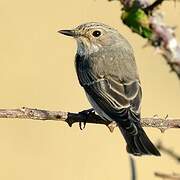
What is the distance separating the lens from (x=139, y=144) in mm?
3648

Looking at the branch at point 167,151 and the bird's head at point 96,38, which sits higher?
the bird's head at point 96,38

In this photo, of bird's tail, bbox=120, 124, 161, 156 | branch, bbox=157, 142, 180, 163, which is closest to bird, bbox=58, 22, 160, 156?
bird's tail, bbox=120, 124, 161, 156

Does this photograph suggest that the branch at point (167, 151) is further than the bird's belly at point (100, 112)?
No

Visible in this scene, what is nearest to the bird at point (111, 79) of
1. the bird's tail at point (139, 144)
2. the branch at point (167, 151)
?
the bird's tail at point (139, 144)

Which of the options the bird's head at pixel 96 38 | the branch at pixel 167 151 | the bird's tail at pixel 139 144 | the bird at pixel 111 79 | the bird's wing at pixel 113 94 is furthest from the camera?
the bird's head at pixel 96 38

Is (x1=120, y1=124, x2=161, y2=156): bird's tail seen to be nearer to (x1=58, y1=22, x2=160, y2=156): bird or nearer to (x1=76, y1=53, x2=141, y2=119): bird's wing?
(x1=58, y1=22, x2=160, y2=156): bird

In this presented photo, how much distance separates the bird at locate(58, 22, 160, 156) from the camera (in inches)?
170

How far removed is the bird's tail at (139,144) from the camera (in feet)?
11.0

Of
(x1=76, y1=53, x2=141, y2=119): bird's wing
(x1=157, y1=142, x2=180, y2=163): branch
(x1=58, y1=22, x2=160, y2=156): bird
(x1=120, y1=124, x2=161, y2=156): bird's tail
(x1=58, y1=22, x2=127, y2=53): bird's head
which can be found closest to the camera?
(x1=157, y1=142, x2=180, y2=163): branch

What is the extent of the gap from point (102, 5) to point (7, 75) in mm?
3570

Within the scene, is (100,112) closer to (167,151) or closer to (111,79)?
(111,79)

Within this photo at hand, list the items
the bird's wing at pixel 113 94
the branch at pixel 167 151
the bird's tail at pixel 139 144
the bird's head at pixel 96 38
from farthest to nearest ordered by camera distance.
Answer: the bird's head at pixel 96 38 → the bird's wing at pixel 113 94 → the bird's tail at pixel 139 144 → the branch at pixel 167 151

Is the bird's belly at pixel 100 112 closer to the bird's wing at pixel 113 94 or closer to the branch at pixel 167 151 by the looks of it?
the bird's wing at pixel 113 94

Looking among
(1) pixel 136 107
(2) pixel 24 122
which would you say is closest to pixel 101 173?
(2) pixel 24 122
